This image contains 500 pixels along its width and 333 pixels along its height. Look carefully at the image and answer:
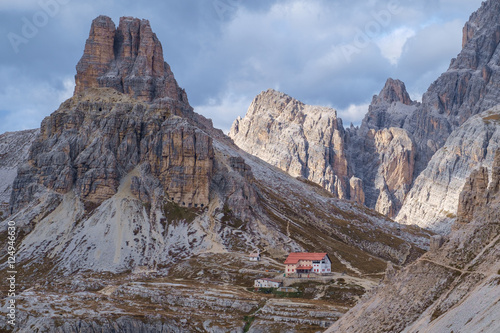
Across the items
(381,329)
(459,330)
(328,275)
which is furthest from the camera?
(328,275)

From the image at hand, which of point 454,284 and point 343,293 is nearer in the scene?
point 454,284

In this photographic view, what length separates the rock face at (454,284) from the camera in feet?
218

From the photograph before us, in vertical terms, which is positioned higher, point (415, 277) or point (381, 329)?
point (415, 277)

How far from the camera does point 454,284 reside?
2955 inches

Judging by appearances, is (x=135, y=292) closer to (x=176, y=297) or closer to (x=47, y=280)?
(x=176, y=297)

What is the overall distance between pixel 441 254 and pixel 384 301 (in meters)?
10.5

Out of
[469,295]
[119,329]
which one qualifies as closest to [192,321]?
[119,329]

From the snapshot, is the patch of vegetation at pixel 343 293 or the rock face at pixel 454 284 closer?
the rock face at pixel 454 284

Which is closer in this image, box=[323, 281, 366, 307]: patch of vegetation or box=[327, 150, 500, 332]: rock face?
box=[327, 150, 500, 332]: rock face

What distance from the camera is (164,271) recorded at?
653 feet

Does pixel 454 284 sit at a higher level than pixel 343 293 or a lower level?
lower

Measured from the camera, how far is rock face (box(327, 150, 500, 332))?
218 feet

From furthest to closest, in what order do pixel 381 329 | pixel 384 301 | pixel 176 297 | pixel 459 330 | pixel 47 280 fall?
1. pixel 47 280
2. pixel 176 297
3. pixel 384 301
4. pixel 381 329
5. pixel 459 330

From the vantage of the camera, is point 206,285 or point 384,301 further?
point 206,285
